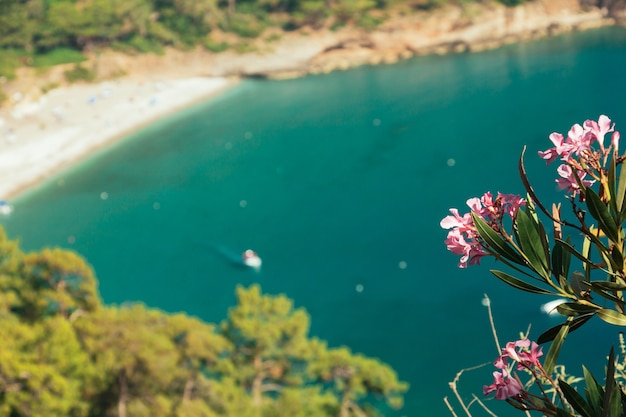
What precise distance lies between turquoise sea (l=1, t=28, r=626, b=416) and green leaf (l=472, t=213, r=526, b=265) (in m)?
10.3

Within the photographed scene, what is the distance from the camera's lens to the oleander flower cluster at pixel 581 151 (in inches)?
62.9

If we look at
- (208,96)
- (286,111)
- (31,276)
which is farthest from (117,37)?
(31,276)

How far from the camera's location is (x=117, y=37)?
44.5m

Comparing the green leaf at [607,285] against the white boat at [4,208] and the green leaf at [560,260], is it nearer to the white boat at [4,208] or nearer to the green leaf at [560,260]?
the green leaf at [560,260]

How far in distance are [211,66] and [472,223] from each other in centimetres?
4285

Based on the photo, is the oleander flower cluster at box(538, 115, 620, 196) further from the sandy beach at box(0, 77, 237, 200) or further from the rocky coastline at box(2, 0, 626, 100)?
the rocky coastline at box(2, 0, 626, 100)

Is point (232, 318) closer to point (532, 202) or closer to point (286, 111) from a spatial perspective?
point (532, 202)

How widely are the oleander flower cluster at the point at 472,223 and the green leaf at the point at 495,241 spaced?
27 mm

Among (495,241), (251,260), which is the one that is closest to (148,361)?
(251,260)

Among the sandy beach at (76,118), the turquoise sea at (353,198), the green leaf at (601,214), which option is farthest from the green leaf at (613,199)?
the sandy beach at (76,118)

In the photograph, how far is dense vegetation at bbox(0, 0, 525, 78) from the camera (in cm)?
4197

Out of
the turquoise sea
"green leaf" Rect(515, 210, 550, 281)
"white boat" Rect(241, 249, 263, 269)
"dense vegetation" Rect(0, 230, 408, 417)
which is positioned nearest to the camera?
"green leaf" Rect(515, 210, 550, 281)

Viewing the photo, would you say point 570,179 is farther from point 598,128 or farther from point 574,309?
point 574,309

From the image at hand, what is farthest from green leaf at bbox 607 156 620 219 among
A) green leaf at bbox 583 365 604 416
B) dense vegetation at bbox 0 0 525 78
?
dense vegetation at bbox 0 0 525 78
